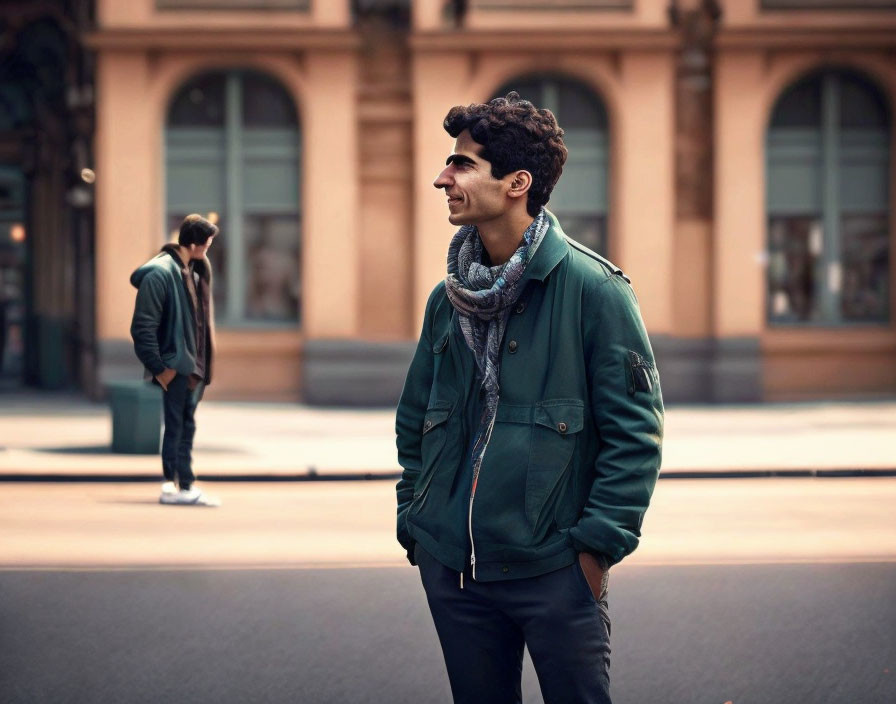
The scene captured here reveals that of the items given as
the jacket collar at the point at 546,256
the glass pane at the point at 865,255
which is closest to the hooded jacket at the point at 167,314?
the jacket collar at the point at 546,256

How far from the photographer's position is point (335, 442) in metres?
14.7

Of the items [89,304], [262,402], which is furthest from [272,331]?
[89,304]

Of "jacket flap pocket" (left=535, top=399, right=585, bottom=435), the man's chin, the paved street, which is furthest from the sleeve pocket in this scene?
the paved street

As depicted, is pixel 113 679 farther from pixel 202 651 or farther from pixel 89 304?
pixel 89 304

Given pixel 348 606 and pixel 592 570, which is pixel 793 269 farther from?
pixel 592 570

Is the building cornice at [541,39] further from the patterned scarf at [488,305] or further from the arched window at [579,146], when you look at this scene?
the patterned scarf at [488,305]

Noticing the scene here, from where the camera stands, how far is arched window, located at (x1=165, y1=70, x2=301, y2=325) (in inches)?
776

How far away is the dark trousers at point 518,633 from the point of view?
3.15 meters

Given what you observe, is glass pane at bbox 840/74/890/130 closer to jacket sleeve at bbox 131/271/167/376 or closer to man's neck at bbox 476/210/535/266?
jacket sleeve at bbox 131/271/167/376

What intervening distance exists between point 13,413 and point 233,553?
10.6 metres

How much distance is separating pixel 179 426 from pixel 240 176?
10.3 meters

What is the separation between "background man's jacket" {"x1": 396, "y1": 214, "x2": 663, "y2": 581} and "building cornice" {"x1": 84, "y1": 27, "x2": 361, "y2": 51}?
16.5m

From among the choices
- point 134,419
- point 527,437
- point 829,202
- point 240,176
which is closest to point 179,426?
point 134,419

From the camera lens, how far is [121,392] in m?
13.1
